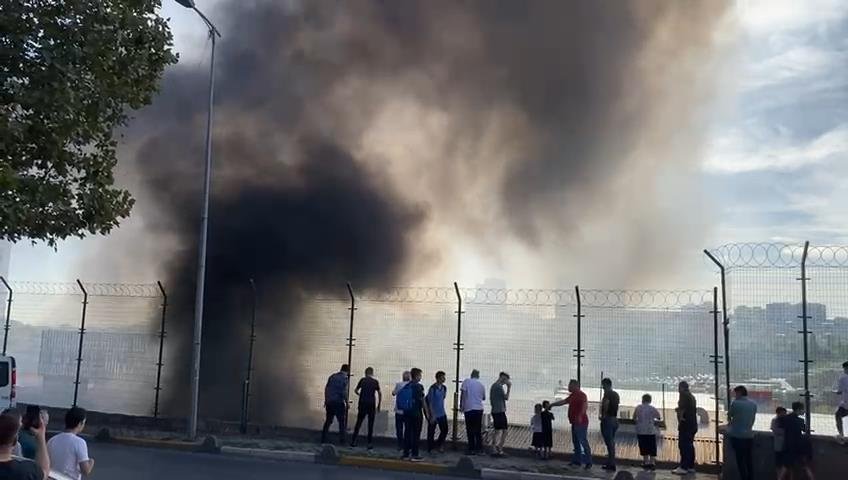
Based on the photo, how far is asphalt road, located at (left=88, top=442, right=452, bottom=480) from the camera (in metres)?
10.0

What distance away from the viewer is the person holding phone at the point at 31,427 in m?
5.38

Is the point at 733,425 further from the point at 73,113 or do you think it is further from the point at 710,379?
the point at 73,113

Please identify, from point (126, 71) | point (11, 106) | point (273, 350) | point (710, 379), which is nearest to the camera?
point (11, 106)

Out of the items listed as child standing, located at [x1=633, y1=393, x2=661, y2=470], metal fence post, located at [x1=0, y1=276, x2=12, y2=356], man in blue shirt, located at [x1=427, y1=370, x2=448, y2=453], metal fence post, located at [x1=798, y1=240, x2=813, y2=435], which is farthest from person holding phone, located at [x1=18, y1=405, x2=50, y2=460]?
metal fence post, located at [x1=0, y1=276, x2=12, y2=356]

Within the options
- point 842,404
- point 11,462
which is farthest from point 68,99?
point 842,404

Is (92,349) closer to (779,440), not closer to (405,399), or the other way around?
(405,399)

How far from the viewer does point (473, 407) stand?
39.6 feet

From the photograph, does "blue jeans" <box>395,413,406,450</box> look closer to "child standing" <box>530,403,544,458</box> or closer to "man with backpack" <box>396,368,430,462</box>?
"man with backpack" <box>396,368,430,462</box>

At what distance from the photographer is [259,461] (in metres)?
11.7

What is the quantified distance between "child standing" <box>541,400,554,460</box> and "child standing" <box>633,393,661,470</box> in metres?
1.43

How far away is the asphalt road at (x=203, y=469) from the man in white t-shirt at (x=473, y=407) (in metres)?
1.52

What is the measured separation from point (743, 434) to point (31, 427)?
8.53m

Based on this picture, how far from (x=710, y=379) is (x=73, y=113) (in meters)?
9.62

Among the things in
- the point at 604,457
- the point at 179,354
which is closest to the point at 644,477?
the point at 604,457
